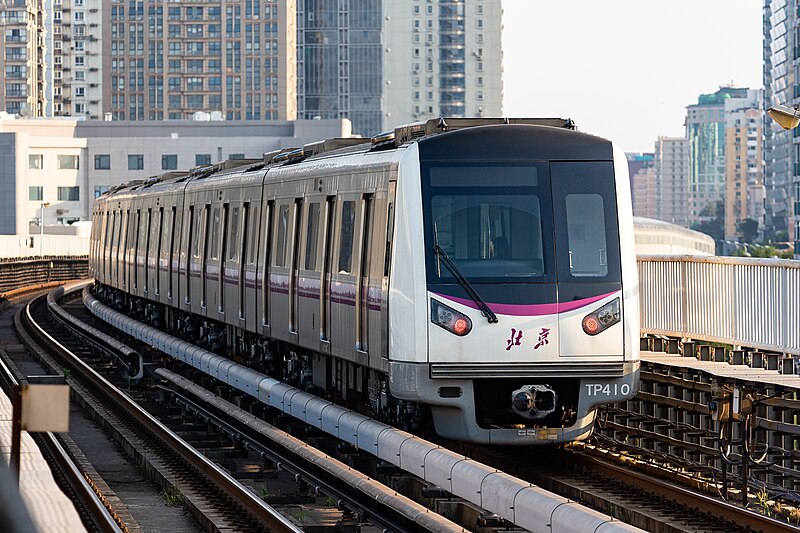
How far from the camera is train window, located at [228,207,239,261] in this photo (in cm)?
2164

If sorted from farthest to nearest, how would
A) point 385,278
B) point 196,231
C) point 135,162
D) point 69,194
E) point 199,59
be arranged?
point 199,59 → point 69,194 → point 135,162 → point 196,231 → point 385,278

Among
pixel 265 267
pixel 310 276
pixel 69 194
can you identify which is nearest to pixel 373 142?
pixel 310 276

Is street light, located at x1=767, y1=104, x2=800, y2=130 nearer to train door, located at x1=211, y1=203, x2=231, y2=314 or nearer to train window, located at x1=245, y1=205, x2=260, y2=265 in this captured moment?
train window, located at x1=245, y1=205, x2=260, y2=265

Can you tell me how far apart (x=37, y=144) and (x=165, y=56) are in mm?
69989

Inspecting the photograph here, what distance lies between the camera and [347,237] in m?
15.4

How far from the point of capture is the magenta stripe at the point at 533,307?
12844 millimetres

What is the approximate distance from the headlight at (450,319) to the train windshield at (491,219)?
0.28 m

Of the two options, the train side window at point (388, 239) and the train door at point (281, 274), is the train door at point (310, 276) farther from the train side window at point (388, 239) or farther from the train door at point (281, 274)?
the train side window at point (388, 239)

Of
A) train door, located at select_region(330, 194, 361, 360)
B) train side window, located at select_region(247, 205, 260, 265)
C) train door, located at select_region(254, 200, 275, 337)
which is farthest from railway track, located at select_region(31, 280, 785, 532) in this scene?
train side window, located at select_region(247, 205, 260, 265)

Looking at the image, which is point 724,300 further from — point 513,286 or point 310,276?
point 310,276

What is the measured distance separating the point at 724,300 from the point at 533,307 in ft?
9.76

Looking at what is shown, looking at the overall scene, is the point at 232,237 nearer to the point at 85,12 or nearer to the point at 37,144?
the point at 37,144

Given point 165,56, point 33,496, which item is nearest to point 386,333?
point 33,496

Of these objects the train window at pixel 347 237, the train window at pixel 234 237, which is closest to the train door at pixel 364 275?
the train window at pixel 347 237
